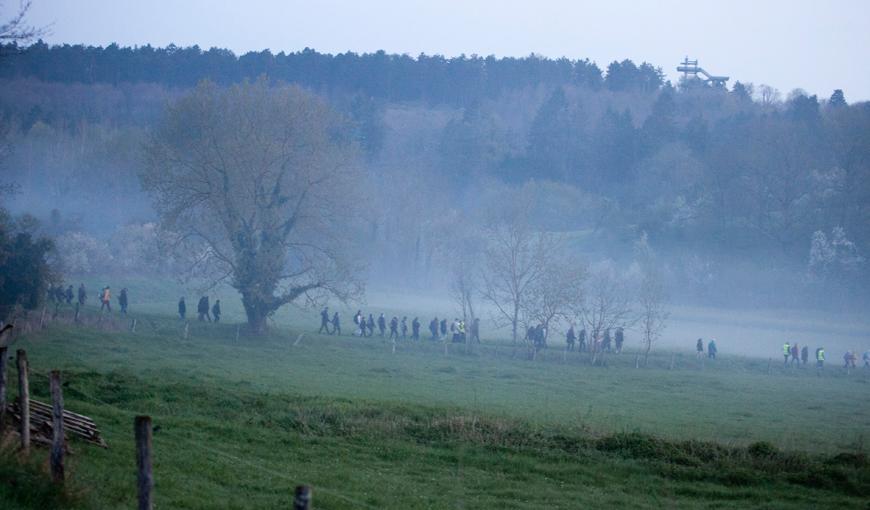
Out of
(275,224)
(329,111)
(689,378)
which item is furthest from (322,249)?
(689,378)

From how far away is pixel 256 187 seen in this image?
162ft

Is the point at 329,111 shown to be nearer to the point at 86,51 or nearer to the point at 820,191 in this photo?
the point at 820,191

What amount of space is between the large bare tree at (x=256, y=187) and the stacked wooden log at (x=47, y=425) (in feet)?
110

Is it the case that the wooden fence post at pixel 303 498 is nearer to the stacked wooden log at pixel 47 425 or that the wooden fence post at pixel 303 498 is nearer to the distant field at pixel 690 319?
the stacked wooden log at pixel 47 425

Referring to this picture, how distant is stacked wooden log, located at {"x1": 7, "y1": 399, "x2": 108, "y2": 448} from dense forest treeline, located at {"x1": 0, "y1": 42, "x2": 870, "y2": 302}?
67251 millimetres

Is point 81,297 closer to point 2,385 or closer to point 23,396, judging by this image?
point 2,385

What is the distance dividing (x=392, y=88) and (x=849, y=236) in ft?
311

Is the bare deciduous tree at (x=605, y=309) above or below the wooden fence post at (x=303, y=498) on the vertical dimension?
above

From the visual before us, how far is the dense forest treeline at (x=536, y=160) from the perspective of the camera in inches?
3875

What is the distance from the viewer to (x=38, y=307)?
44656mm

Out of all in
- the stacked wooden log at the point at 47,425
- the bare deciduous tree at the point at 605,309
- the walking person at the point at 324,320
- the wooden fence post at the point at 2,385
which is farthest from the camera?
the bare deciduous tree at the point at 605,309

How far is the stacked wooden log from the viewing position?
13.7 meters

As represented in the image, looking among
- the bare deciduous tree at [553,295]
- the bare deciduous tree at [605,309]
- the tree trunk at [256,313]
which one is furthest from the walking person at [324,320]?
the bare deciduous tree at [605,309]

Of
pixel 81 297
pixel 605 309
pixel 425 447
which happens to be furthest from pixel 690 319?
pixel 425 447
